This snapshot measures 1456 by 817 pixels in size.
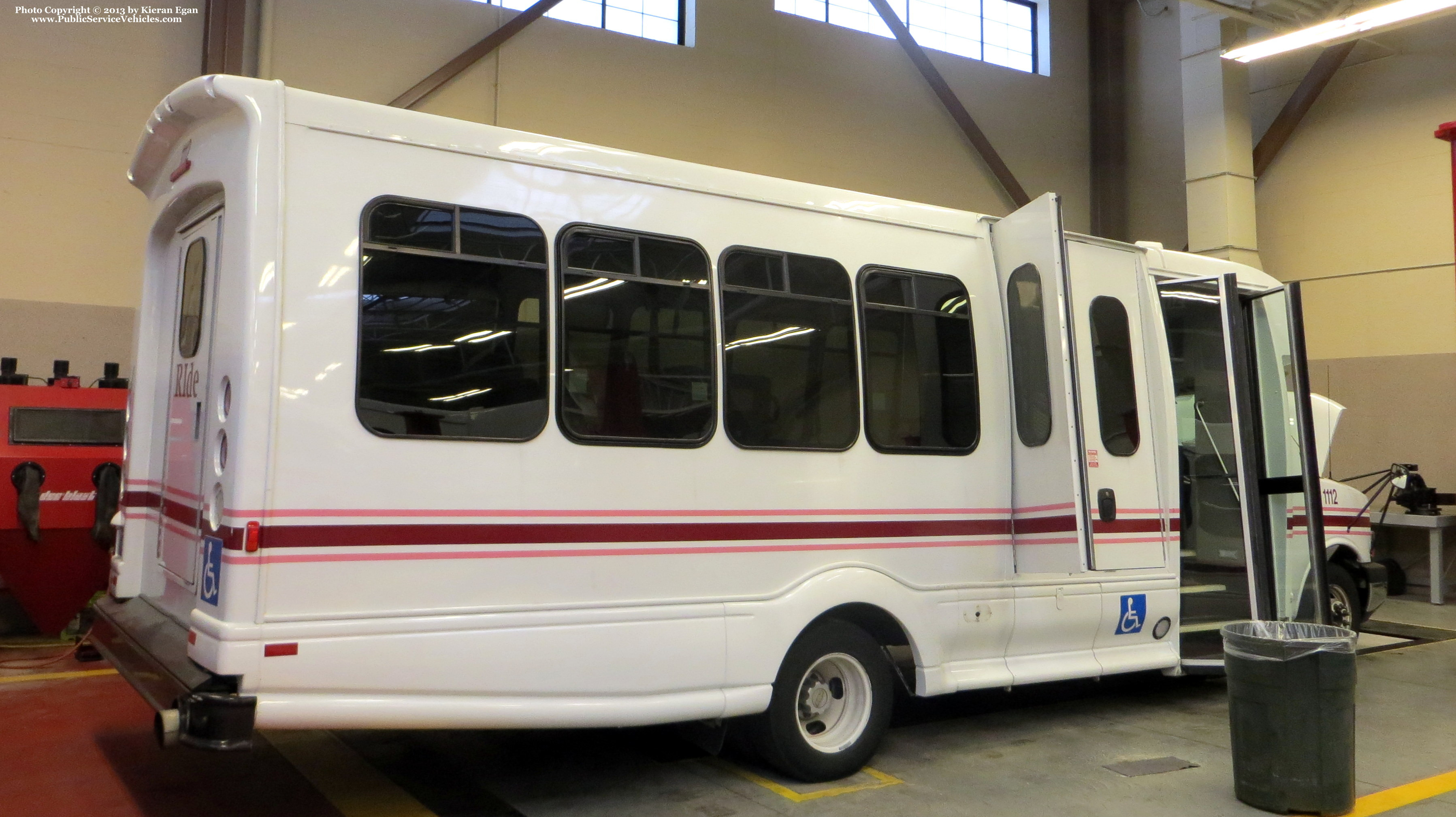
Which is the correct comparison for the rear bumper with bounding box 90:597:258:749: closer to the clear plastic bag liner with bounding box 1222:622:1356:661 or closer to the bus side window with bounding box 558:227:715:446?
the bus side window with bounding box 558:227:715:446

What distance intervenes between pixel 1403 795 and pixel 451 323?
4681 millimetres

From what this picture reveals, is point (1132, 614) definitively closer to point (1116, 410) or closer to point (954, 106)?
point (1116, 410)

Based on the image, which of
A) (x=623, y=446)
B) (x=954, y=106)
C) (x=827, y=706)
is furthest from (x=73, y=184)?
(x=954, y=106)

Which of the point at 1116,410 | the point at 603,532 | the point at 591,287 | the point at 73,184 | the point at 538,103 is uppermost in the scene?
the point at 538,103

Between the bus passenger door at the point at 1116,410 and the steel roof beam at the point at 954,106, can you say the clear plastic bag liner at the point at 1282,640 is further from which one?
the steel roof beam at the point at 954,106

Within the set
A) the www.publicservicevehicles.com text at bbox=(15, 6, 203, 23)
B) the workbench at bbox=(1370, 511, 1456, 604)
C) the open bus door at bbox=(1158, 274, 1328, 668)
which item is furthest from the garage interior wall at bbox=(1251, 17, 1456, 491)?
the www.publicservicevehicles.com text at bbox=(15, 6, 203, 23)

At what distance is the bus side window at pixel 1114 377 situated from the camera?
5.89m

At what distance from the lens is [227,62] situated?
914 centimetres

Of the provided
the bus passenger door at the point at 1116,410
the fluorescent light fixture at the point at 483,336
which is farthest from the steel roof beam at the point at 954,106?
the fluorescent light fixture at the point at 483,336

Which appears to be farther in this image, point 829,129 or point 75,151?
point 829,129

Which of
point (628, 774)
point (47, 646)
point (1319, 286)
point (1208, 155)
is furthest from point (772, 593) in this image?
point (1319, 286)

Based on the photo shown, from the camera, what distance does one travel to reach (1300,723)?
15.0ft

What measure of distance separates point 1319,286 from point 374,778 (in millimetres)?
12086

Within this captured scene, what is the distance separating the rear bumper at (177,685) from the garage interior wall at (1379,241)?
40.0 ft
